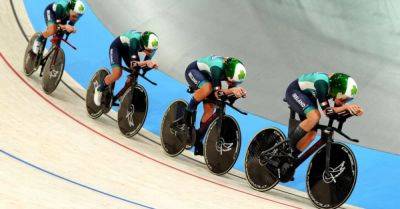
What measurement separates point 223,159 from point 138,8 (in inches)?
190

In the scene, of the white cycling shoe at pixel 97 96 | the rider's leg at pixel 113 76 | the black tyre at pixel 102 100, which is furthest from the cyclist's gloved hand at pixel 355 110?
the white cycling shoe at pixel 97 96

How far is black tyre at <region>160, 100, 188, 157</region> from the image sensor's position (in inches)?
240

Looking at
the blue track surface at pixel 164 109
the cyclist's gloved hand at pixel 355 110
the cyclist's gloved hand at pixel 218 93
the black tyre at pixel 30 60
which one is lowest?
the blue track surface at pixel 164 109

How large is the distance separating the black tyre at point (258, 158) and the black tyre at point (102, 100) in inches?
69.9

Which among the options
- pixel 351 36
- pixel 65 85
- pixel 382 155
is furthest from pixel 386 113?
pixel 65 85

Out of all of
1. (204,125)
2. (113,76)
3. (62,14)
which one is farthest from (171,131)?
(62,14)

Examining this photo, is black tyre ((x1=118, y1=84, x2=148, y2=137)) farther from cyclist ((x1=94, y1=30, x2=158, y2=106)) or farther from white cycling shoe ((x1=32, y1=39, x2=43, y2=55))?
white cycling shoe ((x1=32, y1=39, x2=43, y2=55))

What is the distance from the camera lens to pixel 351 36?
8.77 metres

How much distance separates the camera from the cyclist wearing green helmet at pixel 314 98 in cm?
491

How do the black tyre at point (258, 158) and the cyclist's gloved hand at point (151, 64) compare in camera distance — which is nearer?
the black tyre at point (258, 158)

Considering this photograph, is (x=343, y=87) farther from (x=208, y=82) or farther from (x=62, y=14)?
(x=62, y=14)

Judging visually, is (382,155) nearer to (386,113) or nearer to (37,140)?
(386,113)

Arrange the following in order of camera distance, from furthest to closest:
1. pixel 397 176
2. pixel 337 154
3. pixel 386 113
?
pixel 386 113 < pixel 397 176 < pixel 337 154

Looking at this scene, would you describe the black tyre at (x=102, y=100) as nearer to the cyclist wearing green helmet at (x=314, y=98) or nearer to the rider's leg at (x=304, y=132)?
→ the cyclist wearing green helmet at (x=314, y=98)
